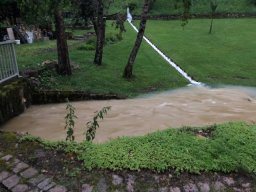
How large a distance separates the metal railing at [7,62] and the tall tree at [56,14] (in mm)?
1124

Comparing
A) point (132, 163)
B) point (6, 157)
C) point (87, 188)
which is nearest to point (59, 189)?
point (87, 188)

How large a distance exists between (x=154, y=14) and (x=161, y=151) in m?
29.2

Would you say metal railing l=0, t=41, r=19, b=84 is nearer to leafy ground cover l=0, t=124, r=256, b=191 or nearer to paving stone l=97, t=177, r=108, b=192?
leafy ground cover l=0, t=124, r=256, b=191

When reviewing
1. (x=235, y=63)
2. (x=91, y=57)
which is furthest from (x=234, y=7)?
(x=91, y=57)

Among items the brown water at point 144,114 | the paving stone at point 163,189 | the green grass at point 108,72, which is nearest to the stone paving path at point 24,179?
the paving stone at point 163,189

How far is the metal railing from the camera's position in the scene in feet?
26.9

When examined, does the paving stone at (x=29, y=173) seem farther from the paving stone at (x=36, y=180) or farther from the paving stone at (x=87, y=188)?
the paving stone at (x=87, y=188)

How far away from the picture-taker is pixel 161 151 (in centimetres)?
434

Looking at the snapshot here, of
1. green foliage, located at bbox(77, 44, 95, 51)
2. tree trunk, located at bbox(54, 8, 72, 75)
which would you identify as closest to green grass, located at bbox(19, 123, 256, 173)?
tree trunk, located at bbox(54, 8, 72, 75)

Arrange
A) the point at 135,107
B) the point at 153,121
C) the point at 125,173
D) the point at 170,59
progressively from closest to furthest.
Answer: the point at 125,173
the point at 153,121
the point at 135,107
the point at 170,59

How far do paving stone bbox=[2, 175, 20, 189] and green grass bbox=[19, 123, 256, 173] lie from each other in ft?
2.34

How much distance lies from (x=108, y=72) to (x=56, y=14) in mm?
3071

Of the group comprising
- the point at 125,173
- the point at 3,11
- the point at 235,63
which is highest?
the point at 3,11

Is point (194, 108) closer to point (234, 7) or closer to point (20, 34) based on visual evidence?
point (20, 34)
